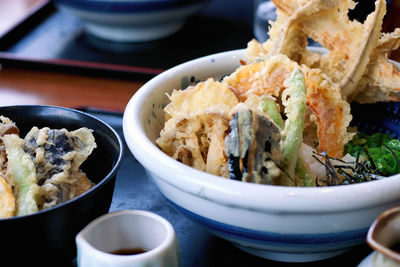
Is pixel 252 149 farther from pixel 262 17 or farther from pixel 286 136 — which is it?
pixel 262 17

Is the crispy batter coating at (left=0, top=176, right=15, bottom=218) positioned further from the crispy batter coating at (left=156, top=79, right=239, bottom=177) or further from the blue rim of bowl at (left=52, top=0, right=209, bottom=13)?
the blue rim of bowl at (left=52, top=0, right=209, bottom=13)

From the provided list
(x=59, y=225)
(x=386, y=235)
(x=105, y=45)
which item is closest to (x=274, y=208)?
(x=386, y=235)

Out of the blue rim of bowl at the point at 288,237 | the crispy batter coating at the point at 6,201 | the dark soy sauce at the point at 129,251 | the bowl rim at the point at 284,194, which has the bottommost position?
the dark soy sauce at the point at 129,251

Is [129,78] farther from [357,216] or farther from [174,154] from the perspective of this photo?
[357,216]

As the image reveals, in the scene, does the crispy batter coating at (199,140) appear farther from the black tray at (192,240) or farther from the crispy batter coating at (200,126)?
the black tray at (192,240)

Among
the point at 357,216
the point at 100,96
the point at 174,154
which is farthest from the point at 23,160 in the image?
the point at 100,96

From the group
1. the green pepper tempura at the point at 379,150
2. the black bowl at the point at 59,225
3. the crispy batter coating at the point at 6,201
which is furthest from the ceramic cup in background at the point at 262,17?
the crispy batter coating at the point at 6,201

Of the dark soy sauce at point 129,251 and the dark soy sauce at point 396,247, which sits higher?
the dark soy sauce at point 396,247

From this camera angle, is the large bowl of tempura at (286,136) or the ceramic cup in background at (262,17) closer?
the large bowl of tempura at (286,136)
